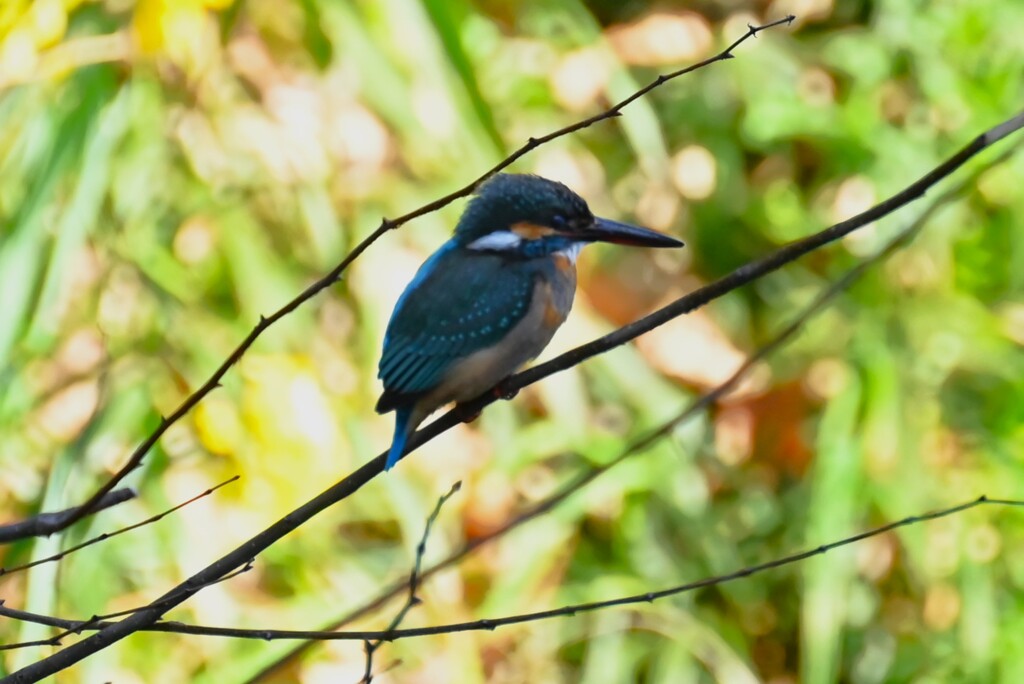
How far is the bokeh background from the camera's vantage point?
236cm

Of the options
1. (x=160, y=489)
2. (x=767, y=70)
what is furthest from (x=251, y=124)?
(x=767, y=70)

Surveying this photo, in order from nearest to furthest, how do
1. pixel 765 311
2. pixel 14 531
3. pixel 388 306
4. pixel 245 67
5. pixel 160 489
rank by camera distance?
pixel 14 531 → pixel 160 489 → pixel 388 306 → pixel 245 67 → pixel 765 311

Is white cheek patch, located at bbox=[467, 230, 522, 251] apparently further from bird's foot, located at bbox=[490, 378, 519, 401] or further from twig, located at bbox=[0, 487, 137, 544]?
twig, located at bbox=[0, 487, 137, 544]

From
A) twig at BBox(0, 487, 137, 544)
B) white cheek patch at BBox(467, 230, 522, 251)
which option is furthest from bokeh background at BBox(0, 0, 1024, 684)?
twig at BBox(0, 487, 137, 544)

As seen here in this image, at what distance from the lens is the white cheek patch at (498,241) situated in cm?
181

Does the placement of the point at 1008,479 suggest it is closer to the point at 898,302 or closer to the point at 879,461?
the point at 879,461

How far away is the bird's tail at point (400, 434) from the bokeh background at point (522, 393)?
2.39 feet

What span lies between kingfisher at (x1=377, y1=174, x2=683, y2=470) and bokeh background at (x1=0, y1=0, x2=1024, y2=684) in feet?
2.36

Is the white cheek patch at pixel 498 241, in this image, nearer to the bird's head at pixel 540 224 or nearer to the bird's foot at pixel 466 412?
the bird's head at pixel 540 224

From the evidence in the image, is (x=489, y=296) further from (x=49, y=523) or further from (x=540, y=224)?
(x=49, y=523)

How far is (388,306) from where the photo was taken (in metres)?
2.56

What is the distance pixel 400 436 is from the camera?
1590 mm

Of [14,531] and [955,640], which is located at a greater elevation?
[955,640]

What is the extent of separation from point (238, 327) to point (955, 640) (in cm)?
148
